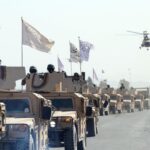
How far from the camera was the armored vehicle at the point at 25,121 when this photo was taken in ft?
38.5

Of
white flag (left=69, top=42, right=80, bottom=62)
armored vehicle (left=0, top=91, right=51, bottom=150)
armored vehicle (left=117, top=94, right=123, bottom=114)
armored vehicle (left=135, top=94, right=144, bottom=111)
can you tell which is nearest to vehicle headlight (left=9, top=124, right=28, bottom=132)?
armored vehicle (left=0, top=91, right=51, bottom=150)

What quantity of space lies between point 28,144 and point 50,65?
355 inches

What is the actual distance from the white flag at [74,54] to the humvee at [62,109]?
64.6ft

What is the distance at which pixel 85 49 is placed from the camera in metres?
41.7

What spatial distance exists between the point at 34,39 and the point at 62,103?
8526mm

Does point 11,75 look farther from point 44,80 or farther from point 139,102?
point 139,102

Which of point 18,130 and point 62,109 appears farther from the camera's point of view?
point 62,109

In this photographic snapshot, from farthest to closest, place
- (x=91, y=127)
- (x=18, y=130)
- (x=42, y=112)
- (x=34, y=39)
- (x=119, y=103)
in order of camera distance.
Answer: (x=119, y=103), (x=34, y=39), (x=91, y=127), (x=42, y=112), (x=18, y=130)

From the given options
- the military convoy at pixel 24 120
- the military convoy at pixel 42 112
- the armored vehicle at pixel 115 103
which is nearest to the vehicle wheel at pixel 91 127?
the military convoy at pixel 42 112

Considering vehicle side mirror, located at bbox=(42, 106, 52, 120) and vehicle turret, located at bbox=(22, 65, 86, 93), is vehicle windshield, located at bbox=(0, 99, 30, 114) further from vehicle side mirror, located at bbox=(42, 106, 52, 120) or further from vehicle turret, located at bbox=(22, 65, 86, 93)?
vehicle turret, located at bbox=(22, 65, 86, 93)

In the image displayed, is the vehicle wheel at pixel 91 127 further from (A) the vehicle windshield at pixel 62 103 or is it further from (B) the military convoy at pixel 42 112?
(A) the vehicle windshield at pixel 62 103

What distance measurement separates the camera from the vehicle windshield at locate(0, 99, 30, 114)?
44.4 feet

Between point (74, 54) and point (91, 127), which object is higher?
point (74, 54)

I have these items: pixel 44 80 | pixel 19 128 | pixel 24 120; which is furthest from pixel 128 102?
pixel 19 128
